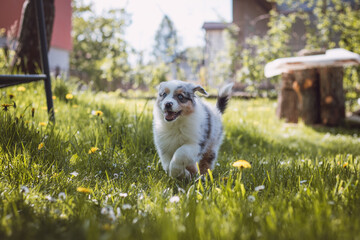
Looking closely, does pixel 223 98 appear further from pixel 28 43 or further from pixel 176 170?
pixel 28 43

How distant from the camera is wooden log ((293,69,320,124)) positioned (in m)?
6.32

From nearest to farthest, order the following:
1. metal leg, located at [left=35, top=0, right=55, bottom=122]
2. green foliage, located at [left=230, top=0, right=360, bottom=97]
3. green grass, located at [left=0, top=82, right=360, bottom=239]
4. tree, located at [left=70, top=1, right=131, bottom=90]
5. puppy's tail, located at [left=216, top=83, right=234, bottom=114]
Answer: green grass, located at [left=0, top=82, right=360, bottom=239]
metal leg, located at [left=35, top=0, right=55, bottom=122]
puppy's tail, located at [left=216, top=83, right=234, bottom=114]
green foliage, located at [left=230, top=0, right=360, bottom=97]
tree, located at [left=70, top=1, right=131, bottom=90]

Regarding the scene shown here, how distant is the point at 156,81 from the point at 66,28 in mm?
8882

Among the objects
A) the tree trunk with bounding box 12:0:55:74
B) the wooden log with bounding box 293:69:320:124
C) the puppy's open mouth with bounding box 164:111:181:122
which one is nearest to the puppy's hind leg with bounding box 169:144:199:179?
the puppy's open mouth with bounding box 164:111:181:122

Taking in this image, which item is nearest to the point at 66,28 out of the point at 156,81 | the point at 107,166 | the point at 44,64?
the point at 156,81

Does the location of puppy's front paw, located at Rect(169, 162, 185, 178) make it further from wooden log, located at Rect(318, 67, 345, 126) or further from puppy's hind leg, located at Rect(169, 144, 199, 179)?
wooden log, located at Rect(318, 67, 345, 126)

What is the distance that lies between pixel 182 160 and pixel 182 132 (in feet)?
1.10

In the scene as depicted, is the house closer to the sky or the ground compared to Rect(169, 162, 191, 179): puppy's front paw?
closer to the sky

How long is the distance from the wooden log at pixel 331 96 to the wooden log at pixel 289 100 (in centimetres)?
51

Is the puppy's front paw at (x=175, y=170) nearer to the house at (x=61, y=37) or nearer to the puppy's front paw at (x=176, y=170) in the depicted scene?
the puppy's front paw at (x=176, y=170)

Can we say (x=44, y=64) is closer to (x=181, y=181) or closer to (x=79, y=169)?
(x=79, y=169)

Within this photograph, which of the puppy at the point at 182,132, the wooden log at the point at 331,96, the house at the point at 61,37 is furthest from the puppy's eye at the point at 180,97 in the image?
the house at the point at 61,37

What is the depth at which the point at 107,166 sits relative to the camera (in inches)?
98.6

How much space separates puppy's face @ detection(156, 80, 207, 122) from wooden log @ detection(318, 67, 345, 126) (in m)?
4.31
